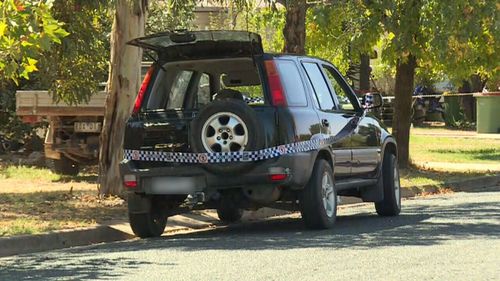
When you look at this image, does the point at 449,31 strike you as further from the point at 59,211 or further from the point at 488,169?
the point at 59,211

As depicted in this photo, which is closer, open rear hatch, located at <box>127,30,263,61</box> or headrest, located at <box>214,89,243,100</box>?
open rear hatch, located at <box>127,30,263,61</box>

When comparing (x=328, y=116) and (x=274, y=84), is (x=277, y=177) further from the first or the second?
(x=328, y=116)

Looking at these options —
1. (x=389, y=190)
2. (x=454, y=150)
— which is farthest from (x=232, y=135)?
(x=454, y=150)

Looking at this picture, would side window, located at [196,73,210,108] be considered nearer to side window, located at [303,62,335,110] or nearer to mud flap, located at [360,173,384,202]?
side window, located at [303,62,335,110]

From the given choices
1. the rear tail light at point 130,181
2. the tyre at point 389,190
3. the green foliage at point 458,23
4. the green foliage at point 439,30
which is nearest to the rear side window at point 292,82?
the rear tail light at point 130,181

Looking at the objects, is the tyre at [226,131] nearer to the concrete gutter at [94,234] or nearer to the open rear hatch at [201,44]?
the open rear hatch at [201,44]

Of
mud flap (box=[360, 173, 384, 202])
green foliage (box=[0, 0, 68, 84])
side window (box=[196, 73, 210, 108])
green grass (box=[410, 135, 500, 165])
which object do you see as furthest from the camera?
green grass (box=[410, 135, 500, 165])

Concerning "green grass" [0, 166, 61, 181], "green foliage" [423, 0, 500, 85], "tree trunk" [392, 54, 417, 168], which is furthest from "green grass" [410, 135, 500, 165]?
"green grass" [0, 166, 61, 181]

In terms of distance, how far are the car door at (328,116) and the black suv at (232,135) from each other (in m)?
0.01

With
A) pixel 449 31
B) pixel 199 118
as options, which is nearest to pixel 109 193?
pixel 199 118

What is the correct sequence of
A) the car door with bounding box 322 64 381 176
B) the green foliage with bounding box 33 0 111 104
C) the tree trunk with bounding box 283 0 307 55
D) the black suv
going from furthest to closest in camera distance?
the tree trunk with bounding box 283 0 307 55
the green foliage with bounding box 33 0 111 104
the car door with bounding box 322 64 381 176
the black suv

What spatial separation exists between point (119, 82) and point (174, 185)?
3.36m

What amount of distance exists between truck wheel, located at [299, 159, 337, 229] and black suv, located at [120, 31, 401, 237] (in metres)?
0.01

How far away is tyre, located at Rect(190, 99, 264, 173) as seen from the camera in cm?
900
